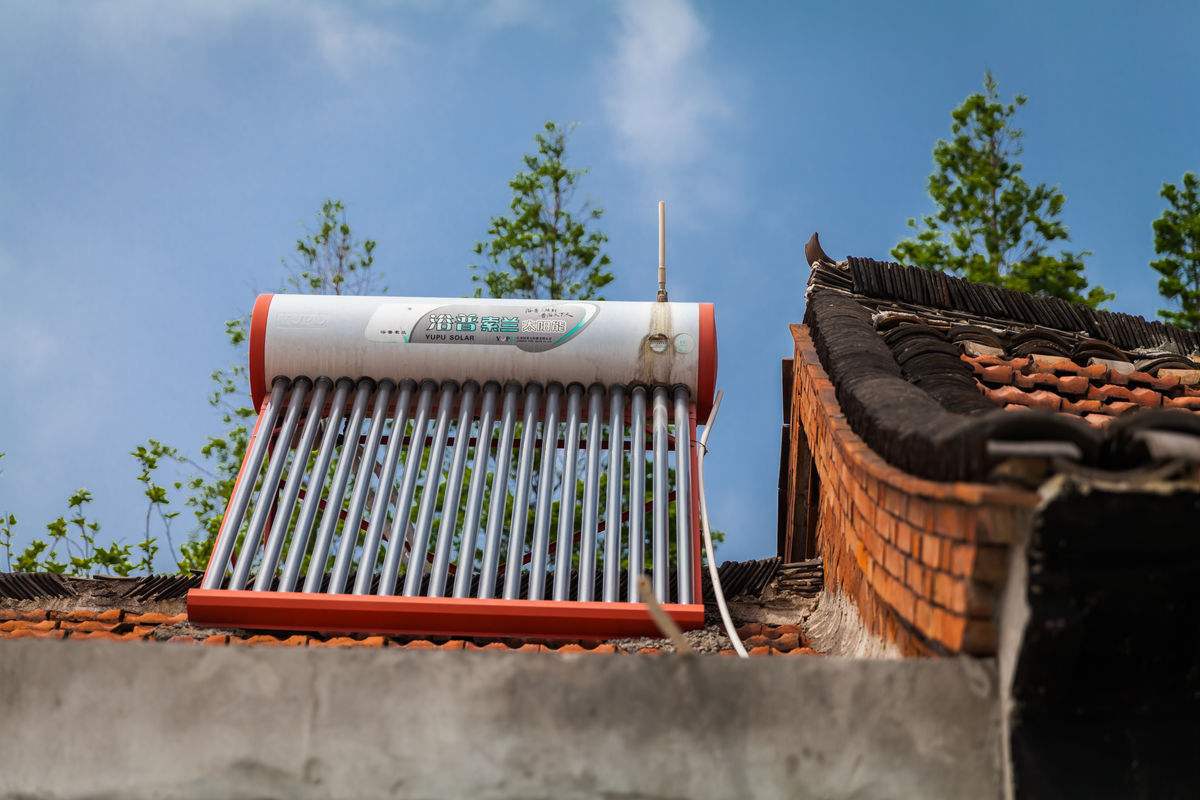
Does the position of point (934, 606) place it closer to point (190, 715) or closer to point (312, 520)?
point (190, 715)

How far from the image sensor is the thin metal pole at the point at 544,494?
4629 millimetres

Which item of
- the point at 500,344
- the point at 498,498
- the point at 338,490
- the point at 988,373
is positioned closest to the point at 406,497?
the point at 338,490

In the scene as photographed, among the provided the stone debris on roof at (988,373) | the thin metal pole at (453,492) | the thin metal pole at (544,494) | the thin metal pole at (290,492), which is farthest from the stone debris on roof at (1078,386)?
the thin metal pole at (290,492)

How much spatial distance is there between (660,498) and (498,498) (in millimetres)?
652

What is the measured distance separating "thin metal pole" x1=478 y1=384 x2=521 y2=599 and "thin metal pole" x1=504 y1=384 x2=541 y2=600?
0.05 metres

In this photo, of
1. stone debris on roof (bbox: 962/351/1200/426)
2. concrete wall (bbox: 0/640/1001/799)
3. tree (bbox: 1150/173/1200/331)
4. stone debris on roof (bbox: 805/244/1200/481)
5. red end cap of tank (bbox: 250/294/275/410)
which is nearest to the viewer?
stone debris on roof (bbox: 805/244/1200/481)

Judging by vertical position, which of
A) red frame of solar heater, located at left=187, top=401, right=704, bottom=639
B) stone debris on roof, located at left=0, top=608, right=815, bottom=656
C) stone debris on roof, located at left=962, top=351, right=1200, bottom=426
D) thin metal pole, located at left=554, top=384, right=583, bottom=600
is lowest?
stone debris on roof, located at left=0, top=608, right=815, bottom=656

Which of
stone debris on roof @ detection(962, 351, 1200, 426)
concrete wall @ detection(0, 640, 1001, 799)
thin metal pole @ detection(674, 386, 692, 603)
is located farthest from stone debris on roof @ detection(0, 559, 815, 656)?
concrete wall @ detection(0, 640, 1001, 799)

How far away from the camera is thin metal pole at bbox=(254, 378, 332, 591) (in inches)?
181

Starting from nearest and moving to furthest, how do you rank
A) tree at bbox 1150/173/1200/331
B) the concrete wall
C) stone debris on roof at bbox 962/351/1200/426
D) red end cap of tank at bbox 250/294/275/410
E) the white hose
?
1. the concrete wall
2. the white hose
3. stone debris on roof at bbox 962/351/1200/426
4. red end cap of tank at bbox 250/294/275/410
5. tree at bbox 1150/173/1200/331

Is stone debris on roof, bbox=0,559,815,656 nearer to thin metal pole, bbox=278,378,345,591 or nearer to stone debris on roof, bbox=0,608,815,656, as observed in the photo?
stone debris on roof, bbox=0,608,815,656

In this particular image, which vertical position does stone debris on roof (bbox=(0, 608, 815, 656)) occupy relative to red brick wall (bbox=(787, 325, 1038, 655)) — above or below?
below

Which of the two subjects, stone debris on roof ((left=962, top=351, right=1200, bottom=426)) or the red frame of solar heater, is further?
stone debris on roof ((left=962, top=351, right=1200, bottom=426))

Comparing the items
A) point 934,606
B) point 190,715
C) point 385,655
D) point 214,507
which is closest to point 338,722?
point 385,655
